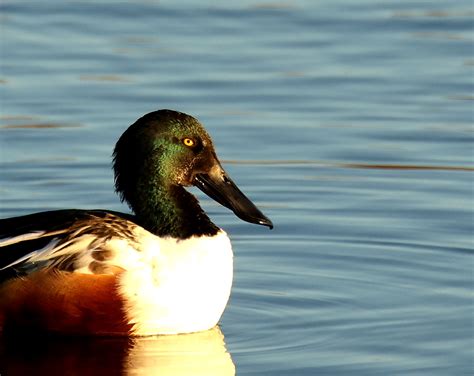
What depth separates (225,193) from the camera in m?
10.5

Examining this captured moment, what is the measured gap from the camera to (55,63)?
15.9m

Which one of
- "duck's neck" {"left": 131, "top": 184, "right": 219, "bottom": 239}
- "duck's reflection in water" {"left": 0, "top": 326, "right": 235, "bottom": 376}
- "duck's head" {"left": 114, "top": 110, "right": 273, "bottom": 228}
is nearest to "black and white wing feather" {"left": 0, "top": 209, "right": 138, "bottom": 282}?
"duck's neck" {"left": 131, "top": 184, "right": 219, "bottom": 239}

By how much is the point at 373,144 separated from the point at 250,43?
3.19 metres

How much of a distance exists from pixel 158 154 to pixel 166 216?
0.38 metres

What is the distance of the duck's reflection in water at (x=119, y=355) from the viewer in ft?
30.3

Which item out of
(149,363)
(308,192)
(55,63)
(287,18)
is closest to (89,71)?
(55,63)

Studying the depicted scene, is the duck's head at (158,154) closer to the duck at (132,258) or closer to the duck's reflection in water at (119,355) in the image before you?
the duck at (132,258)

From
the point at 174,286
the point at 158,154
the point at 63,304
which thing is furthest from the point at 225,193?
the point at 63,304

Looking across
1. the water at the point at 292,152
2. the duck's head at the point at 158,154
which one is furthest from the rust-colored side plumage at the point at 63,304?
the duck's head at the point at 158,154

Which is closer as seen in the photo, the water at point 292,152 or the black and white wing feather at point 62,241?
the water at point 292,152

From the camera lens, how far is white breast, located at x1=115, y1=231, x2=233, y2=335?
9.69 m

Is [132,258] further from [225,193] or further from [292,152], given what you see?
[292,152]

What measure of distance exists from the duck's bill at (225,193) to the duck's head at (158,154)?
0.41ft

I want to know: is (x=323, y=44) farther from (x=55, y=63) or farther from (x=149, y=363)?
(x=149, y=363)
